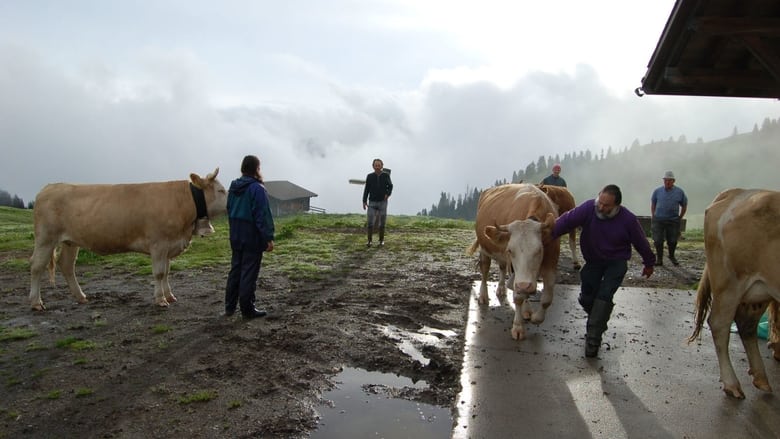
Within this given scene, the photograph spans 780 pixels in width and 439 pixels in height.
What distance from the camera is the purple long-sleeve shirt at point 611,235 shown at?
5.77m

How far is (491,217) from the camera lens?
742cm

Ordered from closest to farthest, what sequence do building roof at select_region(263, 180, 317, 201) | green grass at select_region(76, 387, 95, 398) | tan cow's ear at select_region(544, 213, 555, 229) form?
green grass at select_region(76, 387, 95, 398) → tan cow's ear at select_region(544, 213, 555, 229) → building roof at select_region(263, 180, 317, 201)

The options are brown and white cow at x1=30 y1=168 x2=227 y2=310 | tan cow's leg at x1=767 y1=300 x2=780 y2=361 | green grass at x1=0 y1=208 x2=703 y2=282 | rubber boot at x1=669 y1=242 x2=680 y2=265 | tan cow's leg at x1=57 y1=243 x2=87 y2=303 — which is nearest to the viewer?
tan cow's leg at x1=767 y1=300 x2=780 y2=361

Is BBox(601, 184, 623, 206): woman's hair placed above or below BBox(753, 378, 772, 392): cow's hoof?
above

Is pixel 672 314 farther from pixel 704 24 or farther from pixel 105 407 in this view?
pixel 105 407

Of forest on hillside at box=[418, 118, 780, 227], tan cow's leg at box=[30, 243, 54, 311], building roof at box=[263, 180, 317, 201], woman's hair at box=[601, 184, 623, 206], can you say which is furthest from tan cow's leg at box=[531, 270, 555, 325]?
forest on hillside at box=[418, 118, 780, 227]

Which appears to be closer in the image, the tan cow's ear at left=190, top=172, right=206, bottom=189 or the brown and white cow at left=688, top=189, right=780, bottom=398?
the brown and white cow at left=688, top=189, right=780, bottom=398

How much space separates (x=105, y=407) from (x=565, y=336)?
15.3 feet

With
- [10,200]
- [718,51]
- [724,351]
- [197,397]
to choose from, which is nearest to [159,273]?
[197,397]

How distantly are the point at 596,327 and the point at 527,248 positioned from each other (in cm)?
105

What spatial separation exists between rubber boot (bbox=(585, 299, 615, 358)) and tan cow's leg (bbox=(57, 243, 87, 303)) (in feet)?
21.9

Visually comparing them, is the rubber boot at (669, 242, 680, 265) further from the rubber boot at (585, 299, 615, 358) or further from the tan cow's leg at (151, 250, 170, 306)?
the tan cow's leg at (151, 250, 170, 306)

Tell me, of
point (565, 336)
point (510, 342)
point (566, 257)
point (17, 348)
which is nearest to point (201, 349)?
point (17, 348)

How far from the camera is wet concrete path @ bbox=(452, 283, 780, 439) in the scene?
396cm
